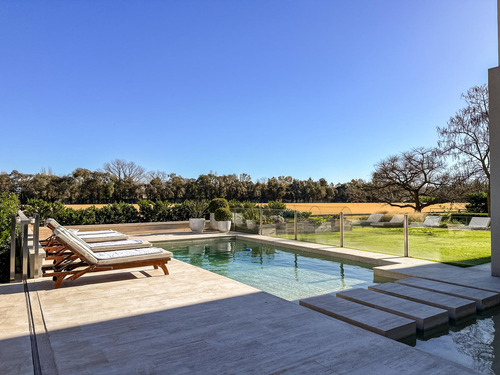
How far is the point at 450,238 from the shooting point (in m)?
7.76

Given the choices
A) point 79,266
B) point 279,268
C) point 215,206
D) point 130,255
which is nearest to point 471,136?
point 215,206

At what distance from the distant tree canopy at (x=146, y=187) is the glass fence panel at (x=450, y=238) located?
27.1 m

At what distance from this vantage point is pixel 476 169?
822 inches

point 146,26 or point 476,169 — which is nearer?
point 146,26

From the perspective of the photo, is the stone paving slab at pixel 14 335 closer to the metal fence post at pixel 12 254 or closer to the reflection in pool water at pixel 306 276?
the metal fence post at pixel 12 254

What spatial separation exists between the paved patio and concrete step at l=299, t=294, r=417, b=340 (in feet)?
0.48

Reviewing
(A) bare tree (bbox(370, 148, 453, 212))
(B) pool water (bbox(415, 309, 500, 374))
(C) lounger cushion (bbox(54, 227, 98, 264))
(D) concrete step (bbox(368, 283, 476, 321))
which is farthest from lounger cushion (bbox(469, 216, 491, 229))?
(A) bare tree (bbox(370, 148, 453, 212))

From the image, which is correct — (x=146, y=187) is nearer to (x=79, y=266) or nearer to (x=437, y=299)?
(x=79, y=266)

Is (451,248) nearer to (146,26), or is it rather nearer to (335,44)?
(335,44)

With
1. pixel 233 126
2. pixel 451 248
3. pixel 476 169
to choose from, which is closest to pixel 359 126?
pixel 476 169

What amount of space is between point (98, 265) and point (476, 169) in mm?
22689

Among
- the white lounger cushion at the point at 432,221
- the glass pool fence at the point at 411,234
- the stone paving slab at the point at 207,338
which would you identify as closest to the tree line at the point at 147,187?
the glass pool fence at the point at 411,234

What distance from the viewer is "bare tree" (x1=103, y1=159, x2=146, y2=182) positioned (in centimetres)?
5119

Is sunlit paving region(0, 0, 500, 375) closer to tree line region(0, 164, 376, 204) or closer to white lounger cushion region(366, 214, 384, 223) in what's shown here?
white lounger cushion region(366, 214, 384, 223)
